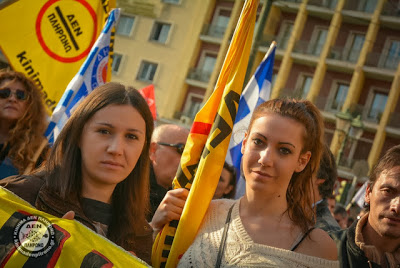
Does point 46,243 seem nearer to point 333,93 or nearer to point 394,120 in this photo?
point 394,120

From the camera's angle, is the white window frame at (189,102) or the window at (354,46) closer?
the window at (354,46)

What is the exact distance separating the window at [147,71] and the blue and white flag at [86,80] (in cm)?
2407

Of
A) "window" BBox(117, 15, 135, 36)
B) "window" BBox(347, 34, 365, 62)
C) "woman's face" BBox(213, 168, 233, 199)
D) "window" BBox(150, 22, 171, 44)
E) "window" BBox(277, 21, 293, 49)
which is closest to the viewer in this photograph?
"woman's face" BBox(213, 168, 233, 199)

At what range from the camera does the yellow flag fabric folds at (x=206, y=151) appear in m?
2.51

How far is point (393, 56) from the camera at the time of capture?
2592 centimetres

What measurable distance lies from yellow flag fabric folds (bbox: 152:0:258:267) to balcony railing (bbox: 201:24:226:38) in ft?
86.3

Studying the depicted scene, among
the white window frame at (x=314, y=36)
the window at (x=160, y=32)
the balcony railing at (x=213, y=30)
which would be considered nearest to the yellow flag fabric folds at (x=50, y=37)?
the white window frame at (x=314, y=36)

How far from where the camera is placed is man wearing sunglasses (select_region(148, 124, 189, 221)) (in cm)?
413

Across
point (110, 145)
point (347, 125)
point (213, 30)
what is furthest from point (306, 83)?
point (110, 145)

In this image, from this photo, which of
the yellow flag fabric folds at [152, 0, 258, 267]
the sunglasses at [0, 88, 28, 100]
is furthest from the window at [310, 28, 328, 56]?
the yellow flag fabric folds at [152, 0, 258, 267]

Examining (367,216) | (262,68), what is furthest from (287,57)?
(367,216)

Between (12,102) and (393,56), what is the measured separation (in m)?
24.6

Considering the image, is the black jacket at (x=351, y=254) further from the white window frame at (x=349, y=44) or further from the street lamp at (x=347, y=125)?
the white window frame at (x=349, y=44)

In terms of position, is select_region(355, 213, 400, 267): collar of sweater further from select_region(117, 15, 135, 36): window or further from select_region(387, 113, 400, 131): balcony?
Result: select_region(117, 15, 135, 36): window
